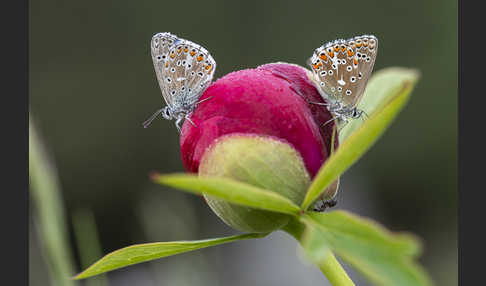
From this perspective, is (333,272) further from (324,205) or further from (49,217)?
(49,217)

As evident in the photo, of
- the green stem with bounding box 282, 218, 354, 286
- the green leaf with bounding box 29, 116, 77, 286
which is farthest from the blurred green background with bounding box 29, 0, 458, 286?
Result: the green stem with bounding box 282, 218, 354, 286

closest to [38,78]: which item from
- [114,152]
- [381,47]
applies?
[114,152]

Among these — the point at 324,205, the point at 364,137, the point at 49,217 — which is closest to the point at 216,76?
the point at 49,217

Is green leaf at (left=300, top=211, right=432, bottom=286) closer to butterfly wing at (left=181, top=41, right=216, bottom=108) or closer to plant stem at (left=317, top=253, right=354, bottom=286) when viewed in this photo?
plant stem at (left=317, top=253, right=354, bottom=286)

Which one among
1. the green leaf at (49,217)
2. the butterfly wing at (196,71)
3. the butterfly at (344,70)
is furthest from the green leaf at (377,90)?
the green leaf at (49,217)

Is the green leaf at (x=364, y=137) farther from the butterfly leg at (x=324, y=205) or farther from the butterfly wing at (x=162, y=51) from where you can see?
the butterfly wing at (x=162, y=51)
